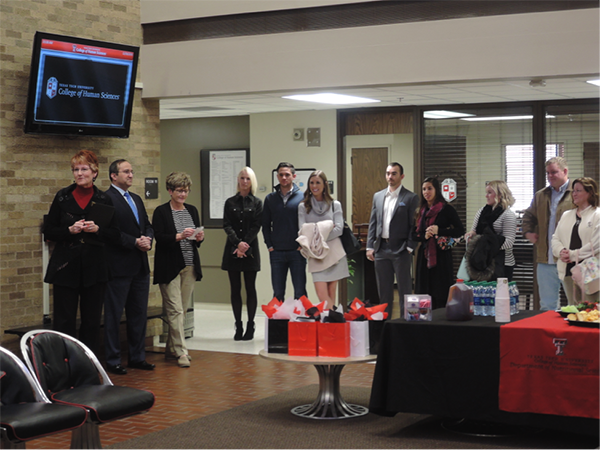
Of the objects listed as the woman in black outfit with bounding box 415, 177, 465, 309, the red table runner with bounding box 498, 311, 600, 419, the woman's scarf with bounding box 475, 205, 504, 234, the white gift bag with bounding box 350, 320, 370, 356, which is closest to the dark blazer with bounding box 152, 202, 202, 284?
the woman in black outfit with bounding box 415, 177, 465, 309

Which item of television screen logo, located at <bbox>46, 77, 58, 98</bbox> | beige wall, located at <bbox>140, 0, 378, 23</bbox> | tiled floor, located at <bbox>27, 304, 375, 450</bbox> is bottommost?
tiled floor, located at <bbox>27, 304, 375, 450</bbox>

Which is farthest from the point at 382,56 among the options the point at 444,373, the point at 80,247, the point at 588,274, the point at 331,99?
the point at 444,373

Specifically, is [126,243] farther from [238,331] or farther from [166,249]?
[238,331]

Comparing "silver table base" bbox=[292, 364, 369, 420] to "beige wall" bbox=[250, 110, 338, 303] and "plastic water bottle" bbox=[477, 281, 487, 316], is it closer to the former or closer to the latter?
"plastic water bottle" bbox=[477, 281, 487, 316]

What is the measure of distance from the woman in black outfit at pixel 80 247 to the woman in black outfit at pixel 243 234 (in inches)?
74.0

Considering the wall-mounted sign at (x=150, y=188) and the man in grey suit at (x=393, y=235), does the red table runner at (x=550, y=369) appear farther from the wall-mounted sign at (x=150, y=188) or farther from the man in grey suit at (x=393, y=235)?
the wall-mounted sign at (x=150, y=188)

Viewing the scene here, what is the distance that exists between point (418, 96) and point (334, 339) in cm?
398

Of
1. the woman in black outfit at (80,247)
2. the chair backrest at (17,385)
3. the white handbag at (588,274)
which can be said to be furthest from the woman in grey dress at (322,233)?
the chair backrest at (17,385)

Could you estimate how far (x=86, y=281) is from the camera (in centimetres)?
664

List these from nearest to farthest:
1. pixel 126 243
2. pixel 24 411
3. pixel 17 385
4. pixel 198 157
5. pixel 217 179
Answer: pixel 24 411 < pixel 17 385 < pixel 126 243 < pixel 217 179 < pixel 198 157

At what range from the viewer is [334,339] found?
5.23 meters

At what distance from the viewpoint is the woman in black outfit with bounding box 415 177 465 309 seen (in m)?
7.74

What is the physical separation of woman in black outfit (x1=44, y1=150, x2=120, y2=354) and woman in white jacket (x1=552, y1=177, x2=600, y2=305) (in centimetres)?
388

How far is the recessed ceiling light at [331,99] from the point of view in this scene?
857 cm
